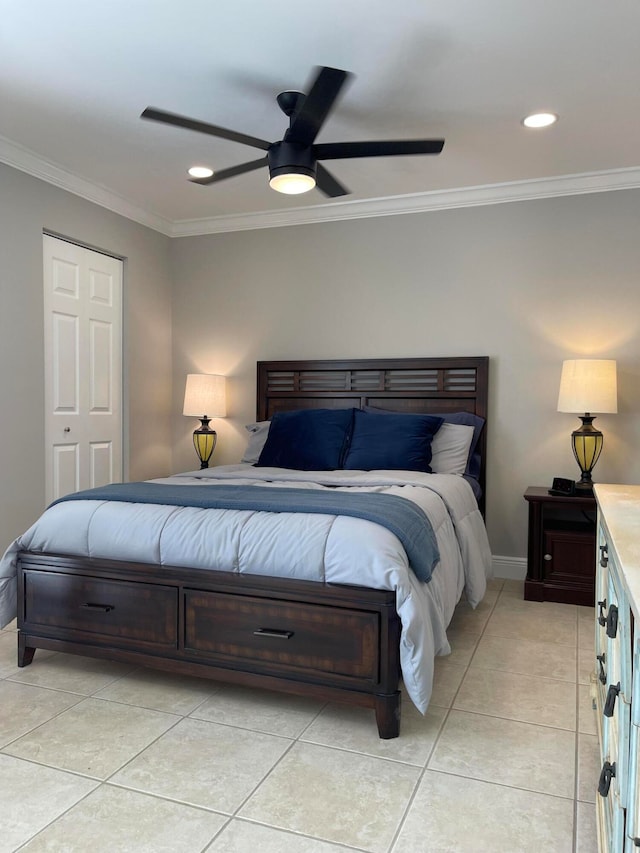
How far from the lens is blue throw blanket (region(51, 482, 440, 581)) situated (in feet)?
7.48

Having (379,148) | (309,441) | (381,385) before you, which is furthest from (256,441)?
(379,148)

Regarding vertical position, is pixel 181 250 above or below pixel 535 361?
above

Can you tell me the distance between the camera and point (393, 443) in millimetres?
3773

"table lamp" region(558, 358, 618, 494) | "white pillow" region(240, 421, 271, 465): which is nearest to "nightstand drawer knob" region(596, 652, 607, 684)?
"table lamp" region(558, 358, 618, 494)

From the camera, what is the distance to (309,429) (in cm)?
398

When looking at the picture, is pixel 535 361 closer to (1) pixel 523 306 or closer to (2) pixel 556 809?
(1) pixel 523 306

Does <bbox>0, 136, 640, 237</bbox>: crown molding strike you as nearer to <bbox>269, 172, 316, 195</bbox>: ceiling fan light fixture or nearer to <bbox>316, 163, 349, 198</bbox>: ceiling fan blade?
<bbox>316, 163, 349, 198</bbox>: ceiling fan blade

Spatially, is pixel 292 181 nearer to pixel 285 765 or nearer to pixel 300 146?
pixel 300 146

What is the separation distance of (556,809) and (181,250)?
4543mm

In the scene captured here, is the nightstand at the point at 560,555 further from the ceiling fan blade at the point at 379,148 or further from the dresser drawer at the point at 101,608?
the dresser drawer at the point at 101,608

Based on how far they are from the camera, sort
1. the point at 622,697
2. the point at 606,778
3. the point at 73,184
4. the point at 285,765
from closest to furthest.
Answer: the point at 622,697 < the point at 606,778 < the point at 285,765 < the point at 73,184

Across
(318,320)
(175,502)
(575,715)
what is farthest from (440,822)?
(318,320)

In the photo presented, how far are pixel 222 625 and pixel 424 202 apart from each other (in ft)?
10.5

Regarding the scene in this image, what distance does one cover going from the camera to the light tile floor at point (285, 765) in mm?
1656
